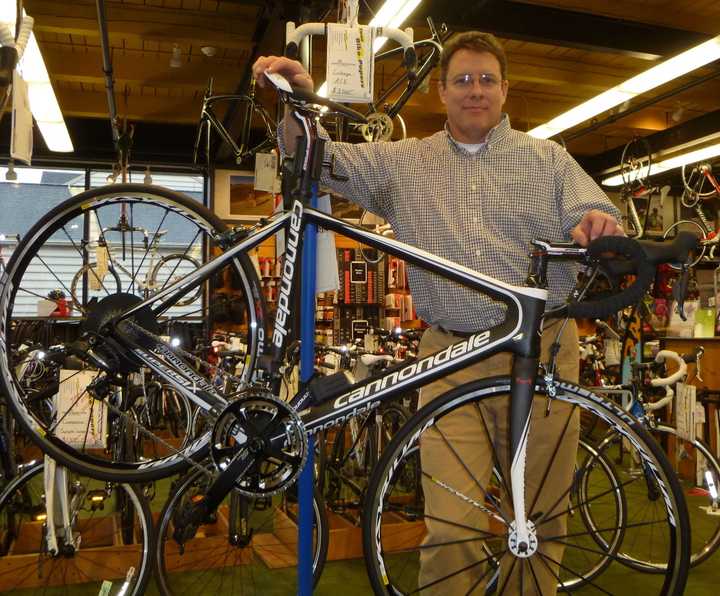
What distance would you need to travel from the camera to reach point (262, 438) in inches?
62.6

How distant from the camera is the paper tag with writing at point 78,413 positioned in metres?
2.48

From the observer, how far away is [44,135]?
7816 millimetres

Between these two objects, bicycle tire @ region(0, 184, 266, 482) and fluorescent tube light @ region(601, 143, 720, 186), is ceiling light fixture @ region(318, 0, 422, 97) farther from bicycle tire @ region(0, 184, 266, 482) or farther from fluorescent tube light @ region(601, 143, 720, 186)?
fluorescent tube light @ region(601, 143, 720, 186)

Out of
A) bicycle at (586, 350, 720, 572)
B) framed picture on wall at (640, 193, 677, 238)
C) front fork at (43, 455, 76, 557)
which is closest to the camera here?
front fork at (43, 455, 76, 557)

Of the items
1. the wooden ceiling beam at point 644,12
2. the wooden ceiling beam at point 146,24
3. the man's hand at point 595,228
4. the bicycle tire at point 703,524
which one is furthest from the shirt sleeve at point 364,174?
the wooden ceiling beam at point 146,24

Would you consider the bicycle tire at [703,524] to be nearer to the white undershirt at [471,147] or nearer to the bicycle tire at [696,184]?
the white undershirt at [471,147]

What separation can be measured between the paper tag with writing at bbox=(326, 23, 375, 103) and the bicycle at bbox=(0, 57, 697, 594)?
439mm

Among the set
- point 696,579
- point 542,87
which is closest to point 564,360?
point 696,579

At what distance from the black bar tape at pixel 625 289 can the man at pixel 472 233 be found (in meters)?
0.22

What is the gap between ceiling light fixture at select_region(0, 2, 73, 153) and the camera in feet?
17.7

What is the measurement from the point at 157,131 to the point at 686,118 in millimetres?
6411

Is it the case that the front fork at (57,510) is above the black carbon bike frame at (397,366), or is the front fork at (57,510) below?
below

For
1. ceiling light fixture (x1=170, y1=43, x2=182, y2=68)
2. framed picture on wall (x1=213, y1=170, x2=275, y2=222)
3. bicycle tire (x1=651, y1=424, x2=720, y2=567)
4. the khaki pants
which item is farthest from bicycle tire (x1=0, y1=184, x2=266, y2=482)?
framed picture on wall (x1=213, y1=170, x2=275, y2=222)

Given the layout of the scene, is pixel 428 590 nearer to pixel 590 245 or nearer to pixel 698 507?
pixel 590 245
